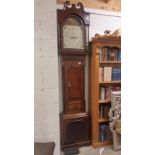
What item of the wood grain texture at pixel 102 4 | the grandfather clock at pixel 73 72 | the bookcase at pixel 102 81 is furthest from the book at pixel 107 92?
the wood grain texture at pixel 102 4

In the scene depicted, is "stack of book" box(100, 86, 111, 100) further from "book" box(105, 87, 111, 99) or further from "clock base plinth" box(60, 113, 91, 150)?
"clock base plinth" box(60, 113, 91, 150)

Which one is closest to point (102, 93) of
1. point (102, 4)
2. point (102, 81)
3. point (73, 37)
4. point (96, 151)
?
point (102, 81)

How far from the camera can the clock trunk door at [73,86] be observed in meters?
3.04

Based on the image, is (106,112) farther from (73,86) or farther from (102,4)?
(102,4)

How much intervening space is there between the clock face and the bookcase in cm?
21

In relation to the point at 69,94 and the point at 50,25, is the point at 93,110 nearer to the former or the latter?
the point at 69,94

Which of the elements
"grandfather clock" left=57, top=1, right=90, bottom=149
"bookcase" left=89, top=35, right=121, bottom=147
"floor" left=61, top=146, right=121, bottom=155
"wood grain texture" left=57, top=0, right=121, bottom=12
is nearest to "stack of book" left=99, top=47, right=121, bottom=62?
"bookcase" left=89, top=35, right=121, bottom=147

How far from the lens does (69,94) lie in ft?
10.1

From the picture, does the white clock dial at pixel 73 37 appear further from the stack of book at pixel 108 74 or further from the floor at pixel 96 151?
the floor at pixel 96 151
